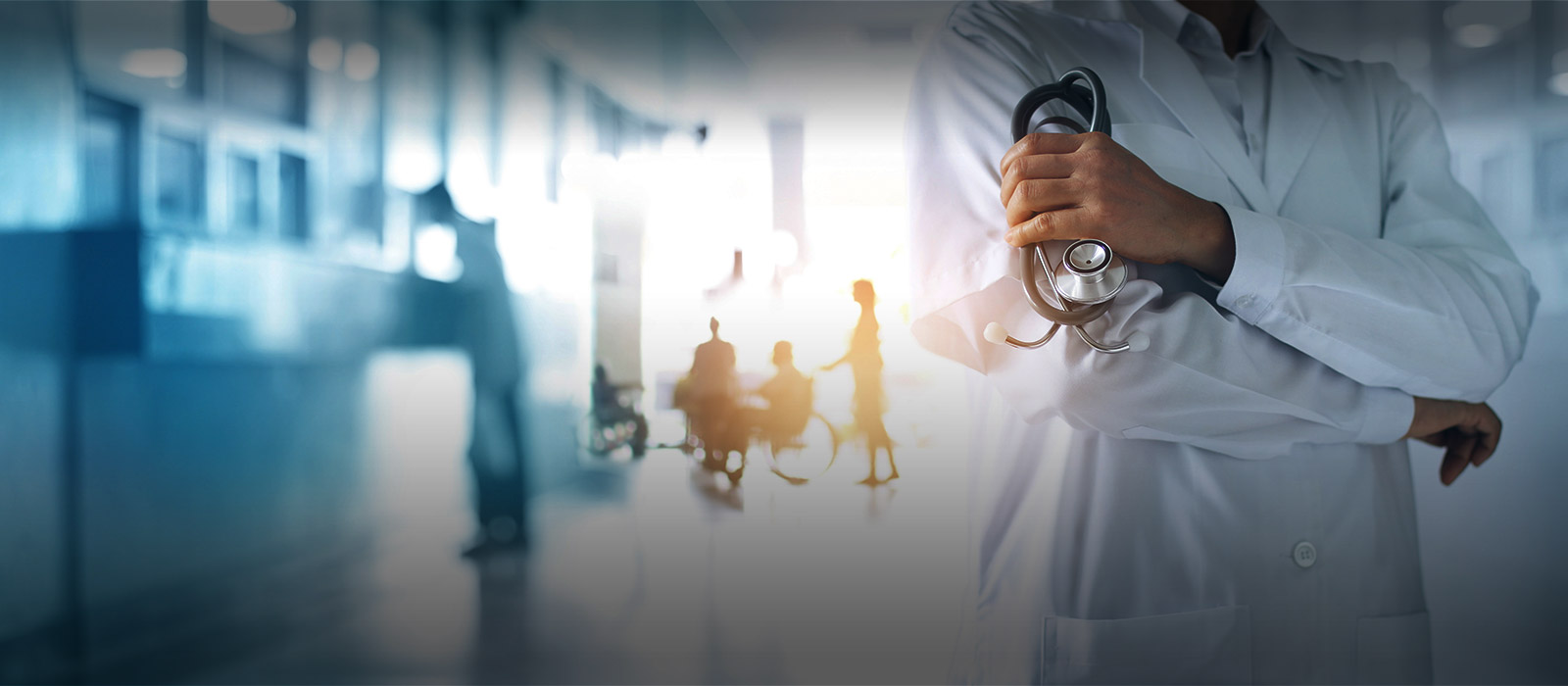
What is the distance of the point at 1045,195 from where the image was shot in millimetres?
579

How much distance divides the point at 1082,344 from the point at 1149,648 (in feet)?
1.39

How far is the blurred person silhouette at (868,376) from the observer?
915mm

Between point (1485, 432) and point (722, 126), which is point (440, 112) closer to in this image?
point (722, 126)

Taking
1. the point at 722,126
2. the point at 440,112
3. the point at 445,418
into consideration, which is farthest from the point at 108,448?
the point at 722,126

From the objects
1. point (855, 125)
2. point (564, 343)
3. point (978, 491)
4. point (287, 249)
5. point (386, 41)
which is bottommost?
point (978, 491)

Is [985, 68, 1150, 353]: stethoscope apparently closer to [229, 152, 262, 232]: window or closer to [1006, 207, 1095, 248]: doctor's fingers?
[1006, 207, 1095, 248]: doctor's fingers

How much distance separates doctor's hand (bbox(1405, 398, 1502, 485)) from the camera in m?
0.69

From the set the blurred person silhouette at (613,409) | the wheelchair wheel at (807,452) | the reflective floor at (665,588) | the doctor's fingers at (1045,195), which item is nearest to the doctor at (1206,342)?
the doctor's fingers at (1045,195)

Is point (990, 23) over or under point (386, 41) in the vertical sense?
under

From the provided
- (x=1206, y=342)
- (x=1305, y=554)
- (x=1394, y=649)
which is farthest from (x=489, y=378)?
(x=1394, y=649)

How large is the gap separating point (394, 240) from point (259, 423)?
374 millimetres

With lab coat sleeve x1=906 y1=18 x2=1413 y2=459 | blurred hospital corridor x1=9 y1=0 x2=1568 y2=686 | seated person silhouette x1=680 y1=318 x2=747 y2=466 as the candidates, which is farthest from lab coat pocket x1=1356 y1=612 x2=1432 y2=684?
seated person silhouette x1=680 y1=318 x2=747 y2=466

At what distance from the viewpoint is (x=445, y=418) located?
1028mm

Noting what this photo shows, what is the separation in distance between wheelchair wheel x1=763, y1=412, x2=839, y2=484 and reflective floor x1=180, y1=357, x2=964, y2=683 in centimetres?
2
